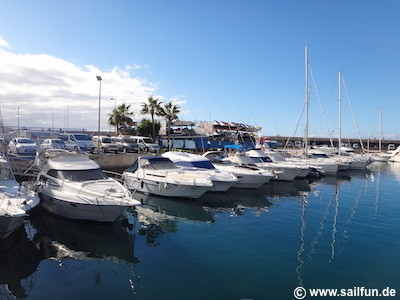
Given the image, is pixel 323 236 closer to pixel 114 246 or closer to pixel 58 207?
pixel 114 246

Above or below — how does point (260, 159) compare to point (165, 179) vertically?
above

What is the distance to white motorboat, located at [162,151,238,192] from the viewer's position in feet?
68.4

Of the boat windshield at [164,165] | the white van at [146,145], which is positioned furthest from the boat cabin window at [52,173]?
the white van at [146,145]

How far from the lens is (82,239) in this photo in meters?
11.8

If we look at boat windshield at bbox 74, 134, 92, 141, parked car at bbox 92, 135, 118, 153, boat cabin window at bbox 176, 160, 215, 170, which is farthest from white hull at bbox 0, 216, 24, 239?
boat windshield at bbox 74, 134, 92, 141

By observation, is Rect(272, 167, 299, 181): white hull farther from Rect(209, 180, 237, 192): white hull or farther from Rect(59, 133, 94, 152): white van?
Rect(59, 133, 94, 152): white van

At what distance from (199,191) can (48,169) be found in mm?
9307

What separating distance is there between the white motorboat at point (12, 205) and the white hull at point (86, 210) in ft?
4.35

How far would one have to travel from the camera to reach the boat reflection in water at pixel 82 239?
10375 millimetres

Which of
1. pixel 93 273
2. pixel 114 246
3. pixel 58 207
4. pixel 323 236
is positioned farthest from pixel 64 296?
pixel 323 236

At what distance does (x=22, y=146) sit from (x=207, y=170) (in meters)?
18.8

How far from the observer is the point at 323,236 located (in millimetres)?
12750

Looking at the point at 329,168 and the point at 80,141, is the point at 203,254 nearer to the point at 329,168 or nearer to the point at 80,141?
the point at 80,141

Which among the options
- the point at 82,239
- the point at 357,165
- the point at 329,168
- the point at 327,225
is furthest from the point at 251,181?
the point at 357,165
